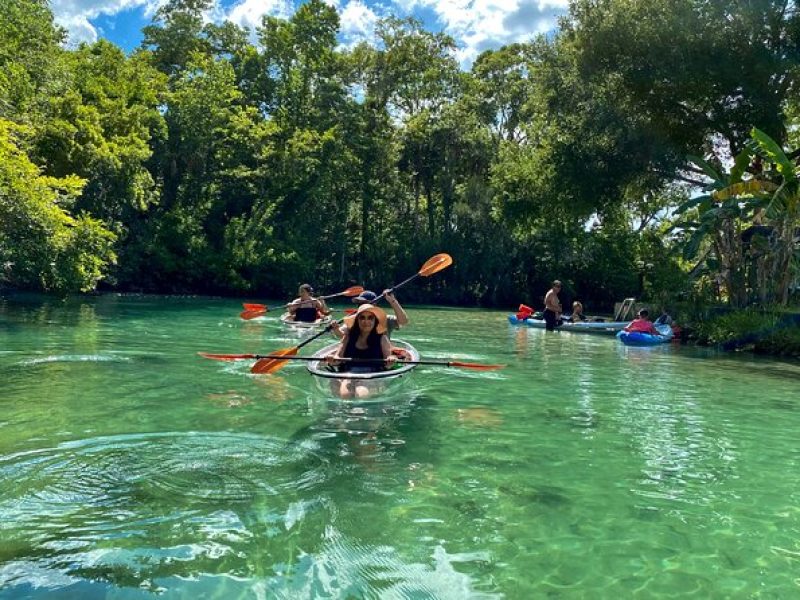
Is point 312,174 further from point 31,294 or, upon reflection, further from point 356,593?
point 356,593

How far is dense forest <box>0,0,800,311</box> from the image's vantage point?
21.0 meters

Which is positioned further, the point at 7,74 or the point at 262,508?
the point at 7,74

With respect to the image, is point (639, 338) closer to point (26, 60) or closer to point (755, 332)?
point (755, 332)

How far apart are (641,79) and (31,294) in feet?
92.6

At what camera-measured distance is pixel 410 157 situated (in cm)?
4566

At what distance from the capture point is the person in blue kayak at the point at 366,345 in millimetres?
8844

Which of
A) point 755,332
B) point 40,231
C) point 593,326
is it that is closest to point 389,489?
point 40,231

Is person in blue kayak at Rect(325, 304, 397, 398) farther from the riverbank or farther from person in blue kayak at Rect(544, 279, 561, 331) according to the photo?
person in blue kayak at Rect(544, 279, 561, 331)

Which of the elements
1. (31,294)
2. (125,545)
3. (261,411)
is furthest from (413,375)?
(31,294)

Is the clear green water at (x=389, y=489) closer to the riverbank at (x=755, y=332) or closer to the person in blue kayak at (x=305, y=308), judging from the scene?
the person in blue kayak at (x=305, y=308)

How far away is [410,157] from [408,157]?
14 centimetres

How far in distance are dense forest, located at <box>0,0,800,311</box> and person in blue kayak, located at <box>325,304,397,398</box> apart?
11.9 meters

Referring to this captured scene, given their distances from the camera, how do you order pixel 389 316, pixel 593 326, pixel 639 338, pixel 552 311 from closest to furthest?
pixel 389 316 < pixel 639 338 < pixel 552 311 < pixel 593 326

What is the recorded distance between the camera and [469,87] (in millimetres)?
45594
